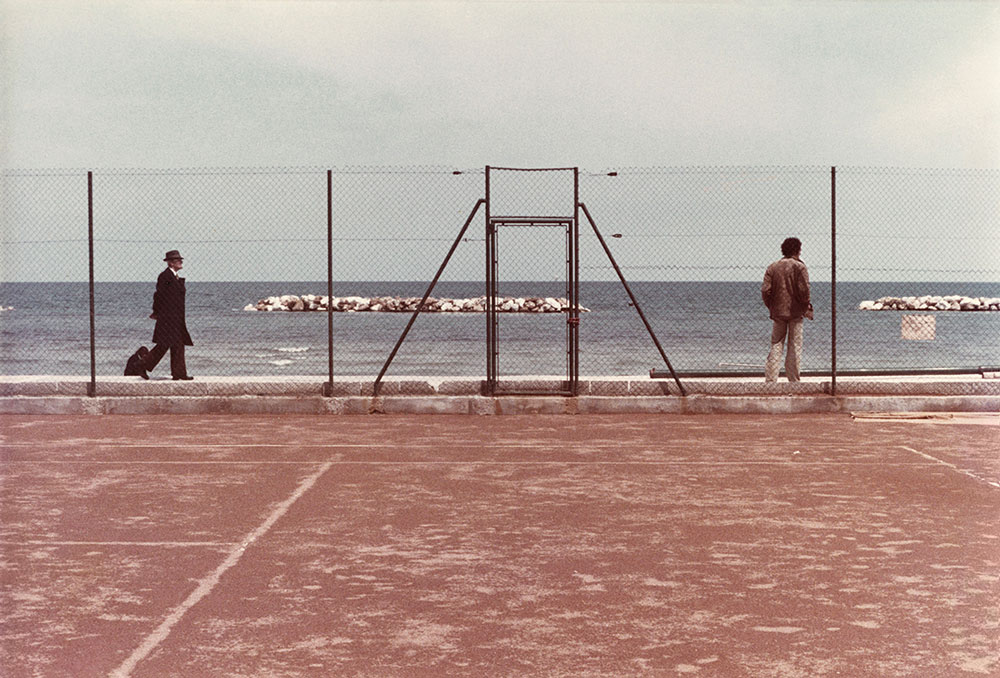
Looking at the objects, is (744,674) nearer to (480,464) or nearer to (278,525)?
(278,525)

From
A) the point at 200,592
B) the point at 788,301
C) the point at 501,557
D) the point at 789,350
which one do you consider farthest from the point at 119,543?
the point at 789,350

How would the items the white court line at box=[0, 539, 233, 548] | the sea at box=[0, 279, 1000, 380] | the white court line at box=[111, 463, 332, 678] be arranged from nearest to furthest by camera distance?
the white court line at box=[111, 463, 332, 678], the white court line at box=[0, 539, 233, 548], the sea at box=[0, 279, 1000, 380]

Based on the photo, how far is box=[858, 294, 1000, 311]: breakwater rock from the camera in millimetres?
95750

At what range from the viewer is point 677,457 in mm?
11188

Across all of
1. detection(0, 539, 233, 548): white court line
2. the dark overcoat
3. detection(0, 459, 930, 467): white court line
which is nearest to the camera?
detection(0, 539, 233, 548): white court line

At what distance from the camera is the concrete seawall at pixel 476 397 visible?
1498 cm

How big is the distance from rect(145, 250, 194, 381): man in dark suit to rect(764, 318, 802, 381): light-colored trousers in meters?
7.69

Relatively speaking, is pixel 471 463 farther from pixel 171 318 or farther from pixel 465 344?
pixel 465 344

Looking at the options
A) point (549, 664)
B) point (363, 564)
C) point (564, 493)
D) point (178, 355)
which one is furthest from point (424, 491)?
point (178, 355)

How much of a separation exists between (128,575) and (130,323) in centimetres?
6701

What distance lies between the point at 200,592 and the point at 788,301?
10560mm

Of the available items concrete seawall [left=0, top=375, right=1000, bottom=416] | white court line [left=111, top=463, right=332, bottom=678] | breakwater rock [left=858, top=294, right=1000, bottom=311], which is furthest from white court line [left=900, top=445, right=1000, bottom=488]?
breakwater rock [left=858, top=294, right=1000, bottom=311]

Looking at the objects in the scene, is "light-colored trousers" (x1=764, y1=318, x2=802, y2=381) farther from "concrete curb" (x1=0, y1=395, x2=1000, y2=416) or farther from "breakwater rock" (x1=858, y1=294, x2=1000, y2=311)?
"breakwater rock" (x1=858, y1=294, x2=1000, y2=311)

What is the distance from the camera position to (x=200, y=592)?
6266 mm
